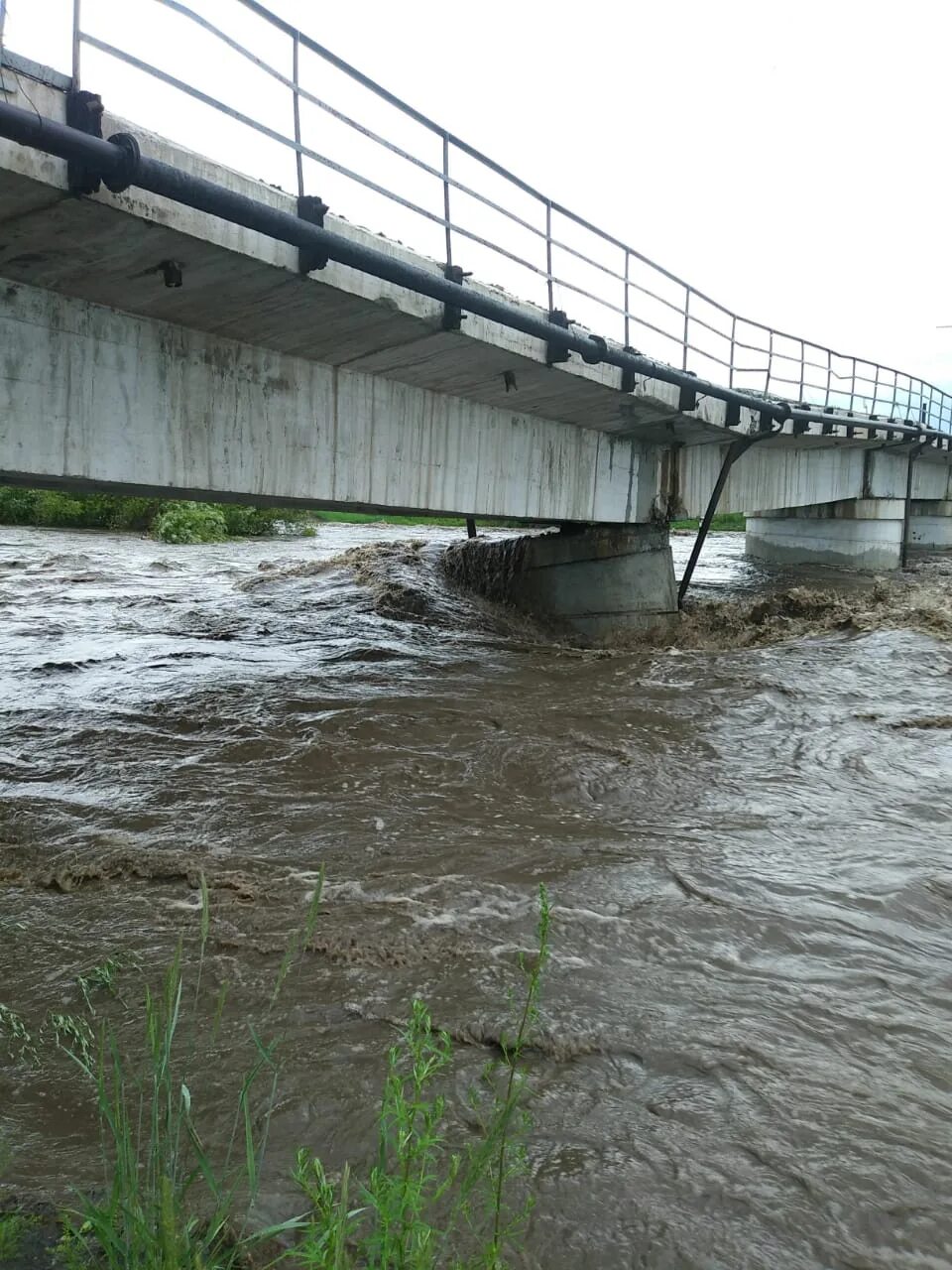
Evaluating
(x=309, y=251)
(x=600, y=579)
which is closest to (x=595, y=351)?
(x=309, y=251)

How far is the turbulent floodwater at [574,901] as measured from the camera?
120 inches

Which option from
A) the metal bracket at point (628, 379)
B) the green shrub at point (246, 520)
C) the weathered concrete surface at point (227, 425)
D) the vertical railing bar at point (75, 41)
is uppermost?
the vertical railing bar at point (75, 41)

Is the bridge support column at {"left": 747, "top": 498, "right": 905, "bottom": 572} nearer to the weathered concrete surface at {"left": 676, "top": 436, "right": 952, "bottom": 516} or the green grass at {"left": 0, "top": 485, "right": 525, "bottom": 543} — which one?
the weathered concrete surface at {"left": 676, "top": 436, "right": 952, "bottom": 516}

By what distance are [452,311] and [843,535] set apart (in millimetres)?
25154

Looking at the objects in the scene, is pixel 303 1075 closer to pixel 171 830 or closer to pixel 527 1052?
pixel 527 1052

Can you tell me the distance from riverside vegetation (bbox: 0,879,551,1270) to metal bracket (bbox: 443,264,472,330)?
7001 mm

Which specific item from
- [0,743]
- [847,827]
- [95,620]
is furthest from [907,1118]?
[95,620]

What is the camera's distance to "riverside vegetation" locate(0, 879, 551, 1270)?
76.6 inches

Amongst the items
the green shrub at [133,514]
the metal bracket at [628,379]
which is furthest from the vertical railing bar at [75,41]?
the green shrub at [133,514]

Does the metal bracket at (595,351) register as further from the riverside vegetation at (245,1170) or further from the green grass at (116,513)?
the green grass at (116,513)

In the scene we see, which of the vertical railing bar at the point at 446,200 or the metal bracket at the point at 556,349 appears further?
the metal bracket at the point at 556,349

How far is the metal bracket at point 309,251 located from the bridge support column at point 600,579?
9584 millimetres

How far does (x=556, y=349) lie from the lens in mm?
11250

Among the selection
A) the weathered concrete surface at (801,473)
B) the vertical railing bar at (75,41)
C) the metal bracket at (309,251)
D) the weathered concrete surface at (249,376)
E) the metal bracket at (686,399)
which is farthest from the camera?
the weathered concrete surface at (801,473)
